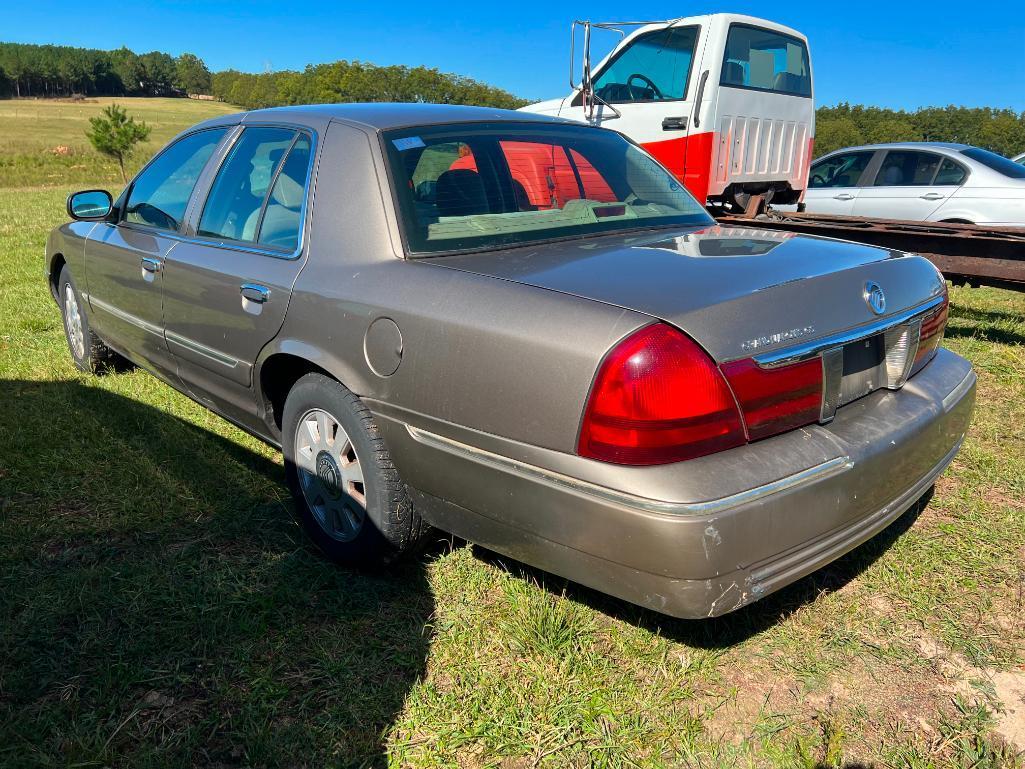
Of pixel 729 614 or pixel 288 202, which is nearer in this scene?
pixel 729 614

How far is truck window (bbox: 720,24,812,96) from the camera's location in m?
6.91

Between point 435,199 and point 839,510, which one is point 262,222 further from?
point 839,510

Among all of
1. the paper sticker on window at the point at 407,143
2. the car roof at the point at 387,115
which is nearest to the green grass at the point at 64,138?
the car roof at the point at 387,115

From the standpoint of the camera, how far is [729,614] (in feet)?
8.53

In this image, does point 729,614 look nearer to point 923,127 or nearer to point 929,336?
point 929,336

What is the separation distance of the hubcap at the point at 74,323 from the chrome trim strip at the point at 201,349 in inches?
69.1

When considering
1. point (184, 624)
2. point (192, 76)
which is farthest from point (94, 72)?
point (184, 624)

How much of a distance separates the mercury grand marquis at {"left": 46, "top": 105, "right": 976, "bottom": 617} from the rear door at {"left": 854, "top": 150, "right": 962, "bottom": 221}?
6.80 meters

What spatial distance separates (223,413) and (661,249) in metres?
2.04

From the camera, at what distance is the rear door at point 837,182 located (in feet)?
31.4

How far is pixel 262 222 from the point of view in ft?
10.2

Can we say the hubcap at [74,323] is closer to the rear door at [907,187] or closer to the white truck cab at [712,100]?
the white truck cab at [712,100]

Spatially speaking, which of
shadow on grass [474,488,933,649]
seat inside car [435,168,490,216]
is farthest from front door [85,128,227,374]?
shadow on grass [474,488,933,649]

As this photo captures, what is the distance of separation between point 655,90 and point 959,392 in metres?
5.21
